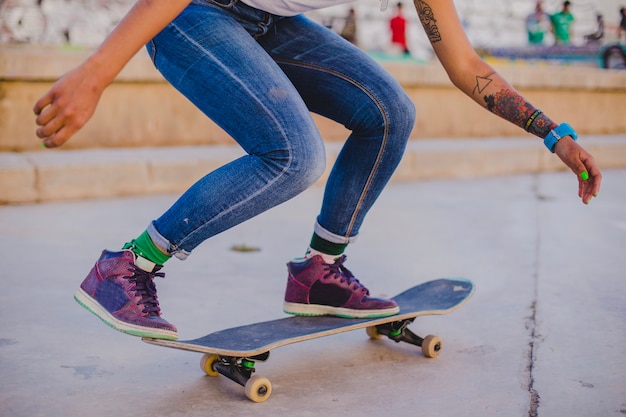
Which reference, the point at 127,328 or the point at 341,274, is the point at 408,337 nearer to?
the point at 341,274

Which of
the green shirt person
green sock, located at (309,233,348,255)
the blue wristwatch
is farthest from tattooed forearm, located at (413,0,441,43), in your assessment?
the green shirt person

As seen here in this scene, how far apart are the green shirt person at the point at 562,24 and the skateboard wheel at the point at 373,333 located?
50.0 ft

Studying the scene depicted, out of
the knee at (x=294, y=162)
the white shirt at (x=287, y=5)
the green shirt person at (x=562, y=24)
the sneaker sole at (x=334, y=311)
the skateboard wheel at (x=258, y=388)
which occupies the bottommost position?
the skateboard wheel at (x=258, y=388)

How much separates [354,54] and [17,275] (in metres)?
1.94

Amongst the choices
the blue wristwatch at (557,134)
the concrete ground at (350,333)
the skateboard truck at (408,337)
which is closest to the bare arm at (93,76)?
the concrete ground at (350,333)

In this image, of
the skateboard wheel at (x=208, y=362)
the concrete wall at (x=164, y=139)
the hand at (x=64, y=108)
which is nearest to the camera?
the hand at (x=64, y=108)

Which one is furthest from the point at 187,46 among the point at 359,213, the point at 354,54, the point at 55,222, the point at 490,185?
the point at 490,185

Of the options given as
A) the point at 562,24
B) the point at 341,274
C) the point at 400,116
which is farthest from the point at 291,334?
the point at 562,24

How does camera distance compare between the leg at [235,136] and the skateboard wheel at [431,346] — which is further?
the skateboard wheel at [431,346]

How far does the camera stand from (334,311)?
2533mm

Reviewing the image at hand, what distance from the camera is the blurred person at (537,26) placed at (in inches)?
672

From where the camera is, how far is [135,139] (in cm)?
618

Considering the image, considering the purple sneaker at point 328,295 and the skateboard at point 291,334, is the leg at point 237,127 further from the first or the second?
the purple sneaker at point 328,295

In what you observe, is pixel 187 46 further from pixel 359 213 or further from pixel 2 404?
pixel 2 404
